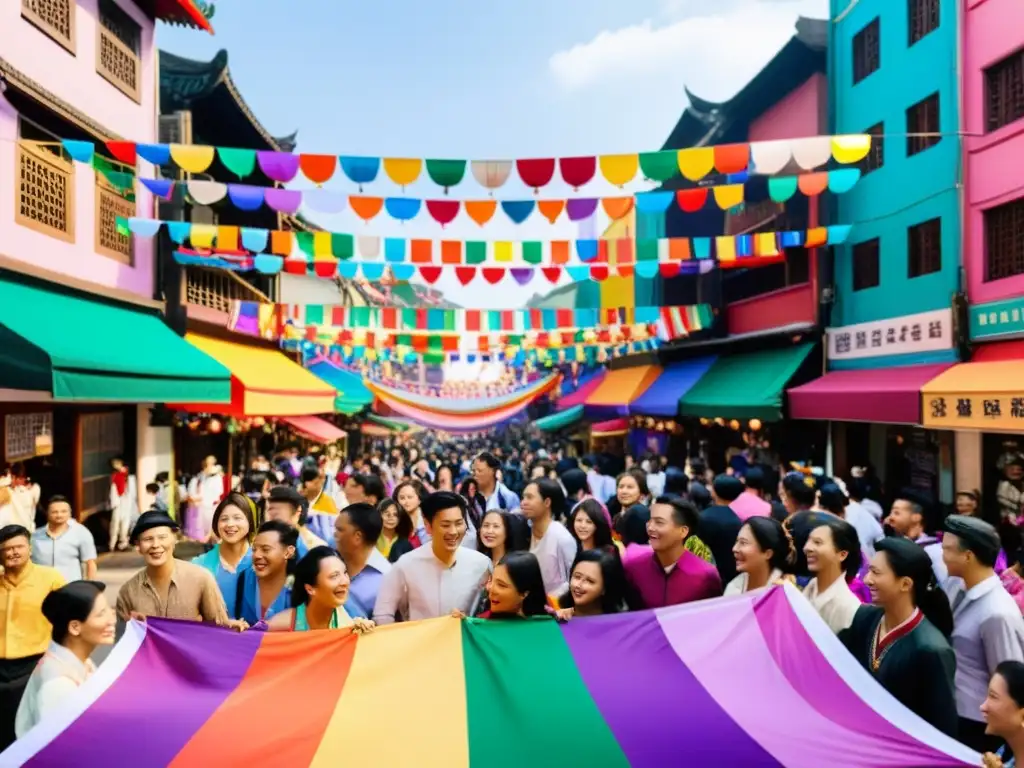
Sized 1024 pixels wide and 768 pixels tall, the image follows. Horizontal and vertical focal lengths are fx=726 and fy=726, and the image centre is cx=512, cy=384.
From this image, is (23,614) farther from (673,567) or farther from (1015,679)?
(1015,679)

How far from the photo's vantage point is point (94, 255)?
463 inches

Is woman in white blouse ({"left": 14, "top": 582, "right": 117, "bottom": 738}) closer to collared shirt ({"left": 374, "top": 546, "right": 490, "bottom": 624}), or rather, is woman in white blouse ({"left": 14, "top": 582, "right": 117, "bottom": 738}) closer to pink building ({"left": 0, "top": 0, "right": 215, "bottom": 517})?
collared shirt ({"left": 374, "top": 546, "right": 490, "bottom": 624})

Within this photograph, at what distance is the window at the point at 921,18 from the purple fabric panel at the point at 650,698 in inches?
507

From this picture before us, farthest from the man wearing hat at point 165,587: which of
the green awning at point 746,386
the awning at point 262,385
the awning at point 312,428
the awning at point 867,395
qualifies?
the awning at point 312,428

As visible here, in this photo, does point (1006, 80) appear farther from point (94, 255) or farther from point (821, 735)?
point (94, 255)

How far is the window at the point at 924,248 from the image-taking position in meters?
12.6

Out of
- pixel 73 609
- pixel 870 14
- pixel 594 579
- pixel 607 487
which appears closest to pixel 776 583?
pixel 594 579

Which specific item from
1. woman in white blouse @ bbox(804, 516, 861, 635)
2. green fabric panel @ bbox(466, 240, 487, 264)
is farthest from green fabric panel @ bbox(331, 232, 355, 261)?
woman in white blouse @ bbox(804, 516, 861, 635)

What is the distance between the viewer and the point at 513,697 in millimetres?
3664

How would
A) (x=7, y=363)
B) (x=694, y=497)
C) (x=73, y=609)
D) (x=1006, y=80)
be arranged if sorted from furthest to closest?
(x=1006, y=80) < (x=694, y=497) < (x=7, y=363) < (x=73, y=609)

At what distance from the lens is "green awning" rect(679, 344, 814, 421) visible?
1505 cm

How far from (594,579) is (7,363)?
676 cm

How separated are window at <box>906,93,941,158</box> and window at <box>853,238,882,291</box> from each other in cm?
188

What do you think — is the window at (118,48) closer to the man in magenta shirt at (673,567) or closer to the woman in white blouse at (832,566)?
the man in magenta shirt at (673,567)
